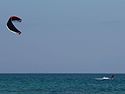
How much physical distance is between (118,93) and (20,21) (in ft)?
114

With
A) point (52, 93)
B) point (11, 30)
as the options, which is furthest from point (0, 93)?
point (11, 30)

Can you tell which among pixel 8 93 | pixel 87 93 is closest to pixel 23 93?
pixel 8 93

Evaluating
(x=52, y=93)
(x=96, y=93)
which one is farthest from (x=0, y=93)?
(x=96, y=93)

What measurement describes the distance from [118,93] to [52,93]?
766 centimetres

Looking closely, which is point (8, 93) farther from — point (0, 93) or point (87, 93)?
point (87, 93)

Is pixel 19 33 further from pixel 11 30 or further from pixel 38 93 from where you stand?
pixel 38 93

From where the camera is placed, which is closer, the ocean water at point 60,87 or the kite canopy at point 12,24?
the kite canopy at point 12,24

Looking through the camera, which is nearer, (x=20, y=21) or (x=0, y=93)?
(x=20, y=21)

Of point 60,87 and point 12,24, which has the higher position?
point 12,24

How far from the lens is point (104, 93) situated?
69.3 m

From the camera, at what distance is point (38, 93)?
218 ft

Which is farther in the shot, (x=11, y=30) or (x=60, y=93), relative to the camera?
(x=60, y=93)

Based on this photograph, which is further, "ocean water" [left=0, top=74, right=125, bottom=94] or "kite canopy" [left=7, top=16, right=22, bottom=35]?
"ocean water" [left=0, top=74, right=125, bottom=94]

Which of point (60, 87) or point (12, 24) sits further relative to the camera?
point (60, 87)
